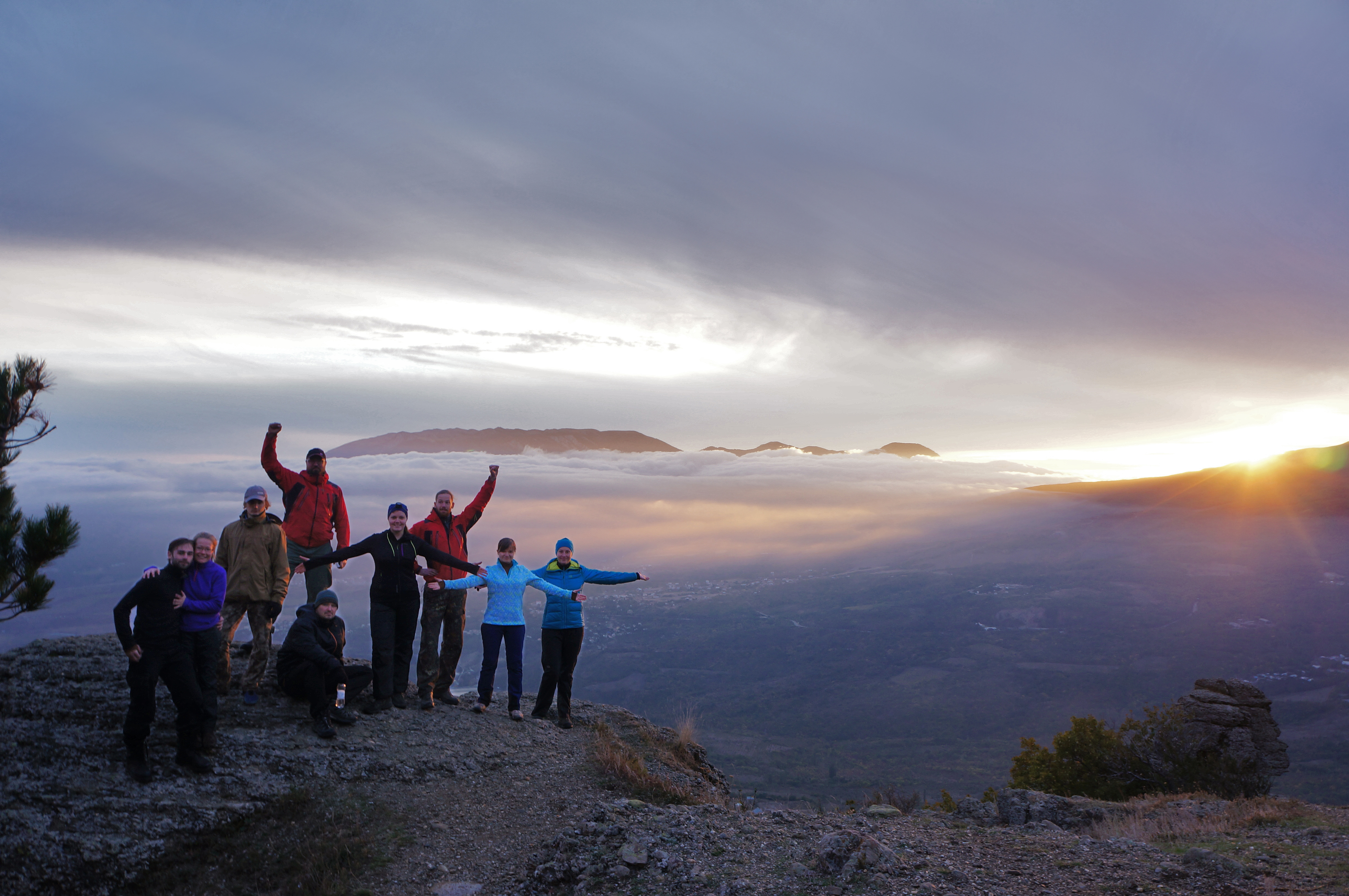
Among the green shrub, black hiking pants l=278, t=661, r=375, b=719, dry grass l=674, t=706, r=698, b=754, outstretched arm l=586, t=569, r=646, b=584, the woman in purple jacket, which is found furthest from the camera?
the green shrub

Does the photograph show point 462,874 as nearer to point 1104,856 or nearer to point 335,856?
point 335,856

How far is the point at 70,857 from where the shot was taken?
7.25 metres

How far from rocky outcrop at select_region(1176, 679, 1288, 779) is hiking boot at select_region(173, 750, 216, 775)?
95.8 feet

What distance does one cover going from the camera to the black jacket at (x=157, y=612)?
8.10 metres

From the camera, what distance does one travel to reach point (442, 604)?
11312 mm

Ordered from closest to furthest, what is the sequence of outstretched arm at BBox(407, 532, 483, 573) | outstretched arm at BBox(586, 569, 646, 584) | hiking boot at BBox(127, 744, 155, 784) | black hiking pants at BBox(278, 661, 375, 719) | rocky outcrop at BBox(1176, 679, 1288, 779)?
hiking boot at BBox(127, 744, 155, 784) → black hiking pants at BBox(278, 661, 375, 719) → outstretched arm at BBox(407, 532, 483, 573) → outstretched arm at BBox(586, 569, 646, 584) → rocky outcrop at BBox(1176, 679, 1288, 779)

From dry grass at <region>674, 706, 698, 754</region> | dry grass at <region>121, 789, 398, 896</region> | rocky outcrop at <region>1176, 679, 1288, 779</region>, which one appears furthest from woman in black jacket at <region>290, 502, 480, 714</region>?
rocky outcrop at <region>1176, 679, 1288, 779</region>

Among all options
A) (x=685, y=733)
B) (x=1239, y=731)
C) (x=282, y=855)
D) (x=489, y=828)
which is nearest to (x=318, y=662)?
(x=282, y=855)

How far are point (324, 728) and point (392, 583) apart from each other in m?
2.03

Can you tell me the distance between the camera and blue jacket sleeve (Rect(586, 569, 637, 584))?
11.5 meters

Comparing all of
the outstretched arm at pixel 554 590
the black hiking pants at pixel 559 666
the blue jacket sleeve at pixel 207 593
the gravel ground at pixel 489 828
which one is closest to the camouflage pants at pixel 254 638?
the gravel ground at pixel 489 828

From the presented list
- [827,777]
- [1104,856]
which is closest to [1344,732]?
[827,777]

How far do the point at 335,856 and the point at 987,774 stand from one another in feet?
478

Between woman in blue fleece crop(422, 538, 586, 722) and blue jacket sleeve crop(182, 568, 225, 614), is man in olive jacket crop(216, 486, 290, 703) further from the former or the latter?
woman in blue fleece crop(422, 538, 586, 722)
